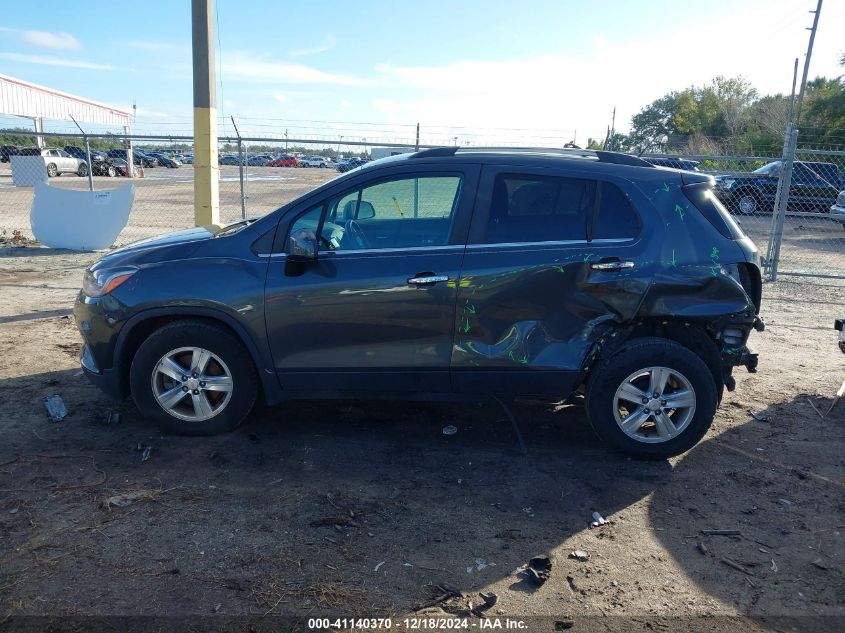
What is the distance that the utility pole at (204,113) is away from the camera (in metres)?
8.10

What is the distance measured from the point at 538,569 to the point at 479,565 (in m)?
0.28

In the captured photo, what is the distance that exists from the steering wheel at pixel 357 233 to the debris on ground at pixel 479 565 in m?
2.08

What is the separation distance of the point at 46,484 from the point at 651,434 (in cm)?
366

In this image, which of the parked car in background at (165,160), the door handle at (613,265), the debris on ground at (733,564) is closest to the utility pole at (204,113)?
the door handle at (613,265)

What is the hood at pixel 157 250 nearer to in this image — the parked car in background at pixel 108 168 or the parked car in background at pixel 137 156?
the parked car in background at pixel 108 168

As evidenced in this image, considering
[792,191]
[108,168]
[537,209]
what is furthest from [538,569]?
[108,168]

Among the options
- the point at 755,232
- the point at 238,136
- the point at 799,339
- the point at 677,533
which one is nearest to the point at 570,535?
the point at 677,533

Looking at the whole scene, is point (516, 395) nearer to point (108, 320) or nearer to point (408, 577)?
point (408, 577)

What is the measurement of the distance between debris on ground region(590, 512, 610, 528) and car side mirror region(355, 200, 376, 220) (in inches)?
93.5

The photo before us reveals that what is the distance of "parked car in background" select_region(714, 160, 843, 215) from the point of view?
17750 mm

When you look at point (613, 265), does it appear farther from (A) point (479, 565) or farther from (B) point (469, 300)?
(A) point (479, 565)

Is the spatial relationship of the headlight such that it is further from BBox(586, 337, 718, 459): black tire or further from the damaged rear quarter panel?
BBox(586, 337, 718, 459): black tire

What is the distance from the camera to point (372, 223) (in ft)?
15.4

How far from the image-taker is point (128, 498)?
3.89 m
